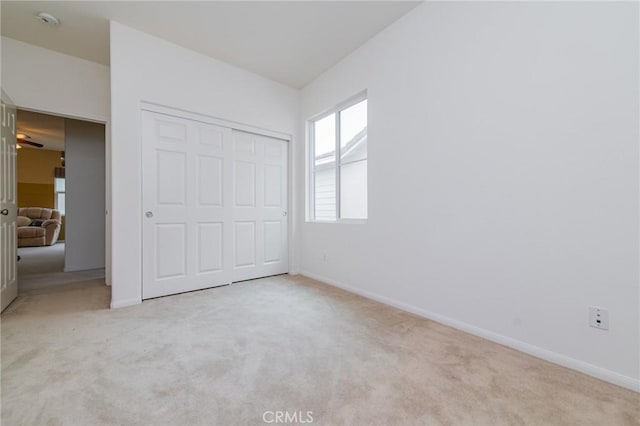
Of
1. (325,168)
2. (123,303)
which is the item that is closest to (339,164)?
(325,168)

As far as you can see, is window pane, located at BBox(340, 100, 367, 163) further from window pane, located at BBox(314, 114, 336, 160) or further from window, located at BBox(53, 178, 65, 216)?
window, located at BBox(53, 178, 65, 216)

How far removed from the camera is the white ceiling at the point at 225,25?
2389mm

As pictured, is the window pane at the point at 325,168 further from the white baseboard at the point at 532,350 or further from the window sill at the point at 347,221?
the white baseboard at the point at 532,350

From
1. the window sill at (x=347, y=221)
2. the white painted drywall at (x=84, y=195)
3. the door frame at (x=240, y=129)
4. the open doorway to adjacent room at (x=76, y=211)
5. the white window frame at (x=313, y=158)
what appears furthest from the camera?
the white painted drywall at (x=84, y=195)

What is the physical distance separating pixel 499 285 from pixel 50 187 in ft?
38.3

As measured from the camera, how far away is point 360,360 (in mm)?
1631

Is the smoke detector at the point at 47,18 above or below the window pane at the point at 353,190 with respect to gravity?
above

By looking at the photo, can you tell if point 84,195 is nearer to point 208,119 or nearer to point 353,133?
point 208,119

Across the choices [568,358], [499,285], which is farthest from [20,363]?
[568,358]

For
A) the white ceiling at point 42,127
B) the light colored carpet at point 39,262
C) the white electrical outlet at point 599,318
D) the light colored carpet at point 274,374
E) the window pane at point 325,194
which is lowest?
the light colored carpet at point 274,374

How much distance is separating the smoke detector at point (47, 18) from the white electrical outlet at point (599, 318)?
4.78 metres

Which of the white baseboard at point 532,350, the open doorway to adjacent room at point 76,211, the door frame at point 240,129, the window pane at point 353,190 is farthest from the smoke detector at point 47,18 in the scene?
the white baseboard at point 532,350

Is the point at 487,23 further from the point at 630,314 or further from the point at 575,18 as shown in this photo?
the point at 630,314

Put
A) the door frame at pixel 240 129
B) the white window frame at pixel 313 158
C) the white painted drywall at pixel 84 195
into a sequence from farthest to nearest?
the white painted drywall at pixel 84 195 < the white window frame at pixel 313 158 < the door frame at pixel 240 129
